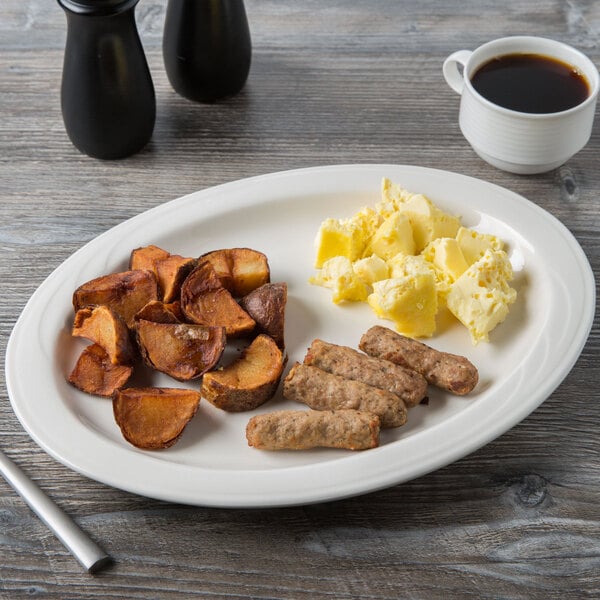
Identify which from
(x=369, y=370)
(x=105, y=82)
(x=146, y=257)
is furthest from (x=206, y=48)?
(x=369, y=370)

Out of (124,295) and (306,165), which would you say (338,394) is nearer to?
(124,295)

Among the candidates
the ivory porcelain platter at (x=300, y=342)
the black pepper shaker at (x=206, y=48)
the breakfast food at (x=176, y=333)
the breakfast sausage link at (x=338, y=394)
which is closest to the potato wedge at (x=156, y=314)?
the breakfast food at (x=176, y=333)

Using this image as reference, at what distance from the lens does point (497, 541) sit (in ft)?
4.45

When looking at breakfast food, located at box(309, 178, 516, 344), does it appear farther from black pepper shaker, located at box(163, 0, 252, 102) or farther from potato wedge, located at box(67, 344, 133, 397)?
black pepper shaker, located at box(163, 0, 252, 102)

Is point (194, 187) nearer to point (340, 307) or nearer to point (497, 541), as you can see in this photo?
point (340, 307)

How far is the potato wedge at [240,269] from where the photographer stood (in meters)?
1.65

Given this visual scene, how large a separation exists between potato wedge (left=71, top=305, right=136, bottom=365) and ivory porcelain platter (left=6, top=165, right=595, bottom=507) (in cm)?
5

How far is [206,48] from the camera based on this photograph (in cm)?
209

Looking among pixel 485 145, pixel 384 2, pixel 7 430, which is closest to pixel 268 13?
pixel 384 2

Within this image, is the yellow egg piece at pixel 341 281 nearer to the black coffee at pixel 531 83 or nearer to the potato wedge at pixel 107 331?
the potato wedge at pixel 107 331

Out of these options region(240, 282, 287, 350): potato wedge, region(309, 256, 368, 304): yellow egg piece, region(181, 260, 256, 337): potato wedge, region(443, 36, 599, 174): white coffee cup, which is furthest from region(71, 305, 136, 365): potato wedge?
region(443, 36, 599, 174): white coffee cup

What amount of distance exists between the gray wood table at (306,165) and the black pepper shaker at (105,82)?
71mm

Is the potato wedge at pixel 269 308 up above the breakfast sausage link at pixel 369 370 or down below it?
above

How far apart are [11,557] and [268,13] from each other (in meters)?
1.70
